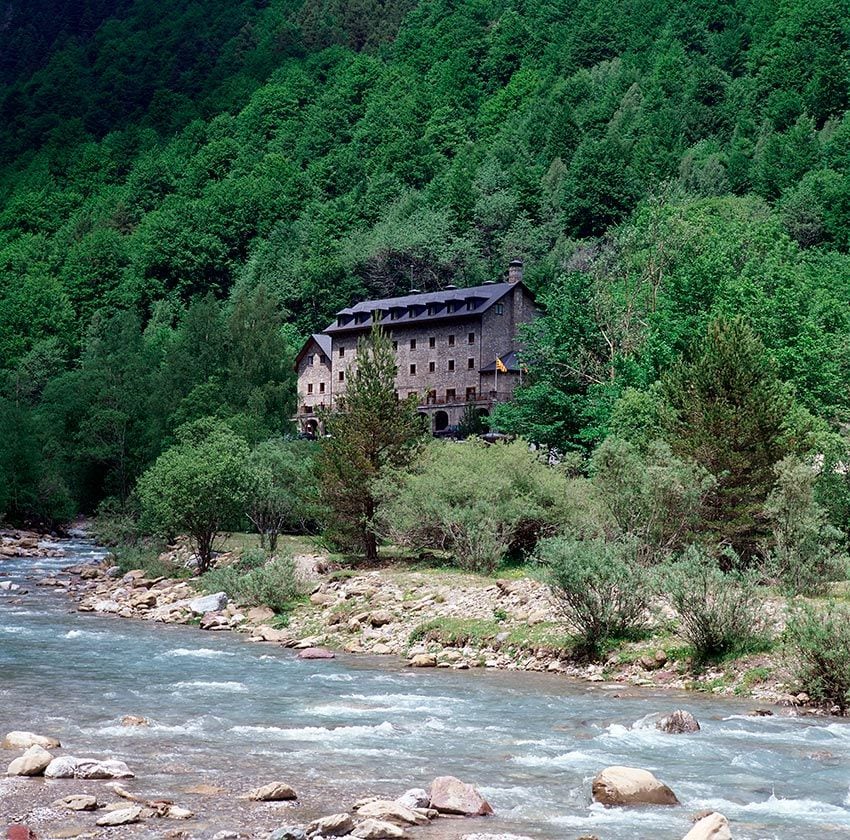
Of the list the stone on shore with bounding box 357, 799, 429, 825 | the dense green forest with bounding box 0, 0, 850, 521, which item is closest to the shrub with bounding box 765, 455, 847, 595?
the dense green forest with bounding box 0, 0, 850, 521

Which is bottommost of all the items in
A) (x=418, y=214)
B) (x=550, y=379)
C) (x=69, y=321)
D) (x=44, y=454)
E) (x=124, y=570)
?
(x=124, y=570)

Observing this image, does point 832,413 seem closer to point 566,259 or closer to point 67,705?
point 67,705

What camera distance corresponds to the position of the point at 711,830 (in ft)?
39.4

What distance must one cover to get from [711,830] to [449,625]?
1840 cm

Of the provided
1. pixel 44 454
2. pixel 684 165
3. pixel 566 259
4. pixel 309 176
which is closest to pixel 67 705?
pixel 44 454

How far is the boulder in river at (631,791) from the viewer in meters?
14.7

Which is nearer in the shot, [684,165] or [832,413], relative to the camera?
[832,413]

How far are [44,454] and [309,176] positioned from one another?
97405 millimetres

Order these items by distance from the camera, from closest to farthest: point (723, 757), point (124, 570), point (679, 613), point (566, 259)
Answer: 1. point (723, 757)
2. point (679, 613)
3. point (124, 570)
4. point (566, 259)

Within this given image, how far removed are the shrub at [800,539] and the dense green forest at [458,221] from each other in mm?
6017

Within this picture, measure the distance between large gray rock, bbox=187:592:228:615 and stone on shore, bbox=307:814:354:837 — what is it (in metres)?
24.1

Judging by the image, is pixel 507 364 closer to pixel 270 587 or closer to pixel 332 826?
pixel 270 587

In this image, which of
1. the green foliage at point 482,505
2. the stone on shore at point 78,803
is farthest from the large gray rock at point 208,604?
the stone on shore at point 78,803

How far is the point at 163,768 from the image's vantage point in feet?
53.0
